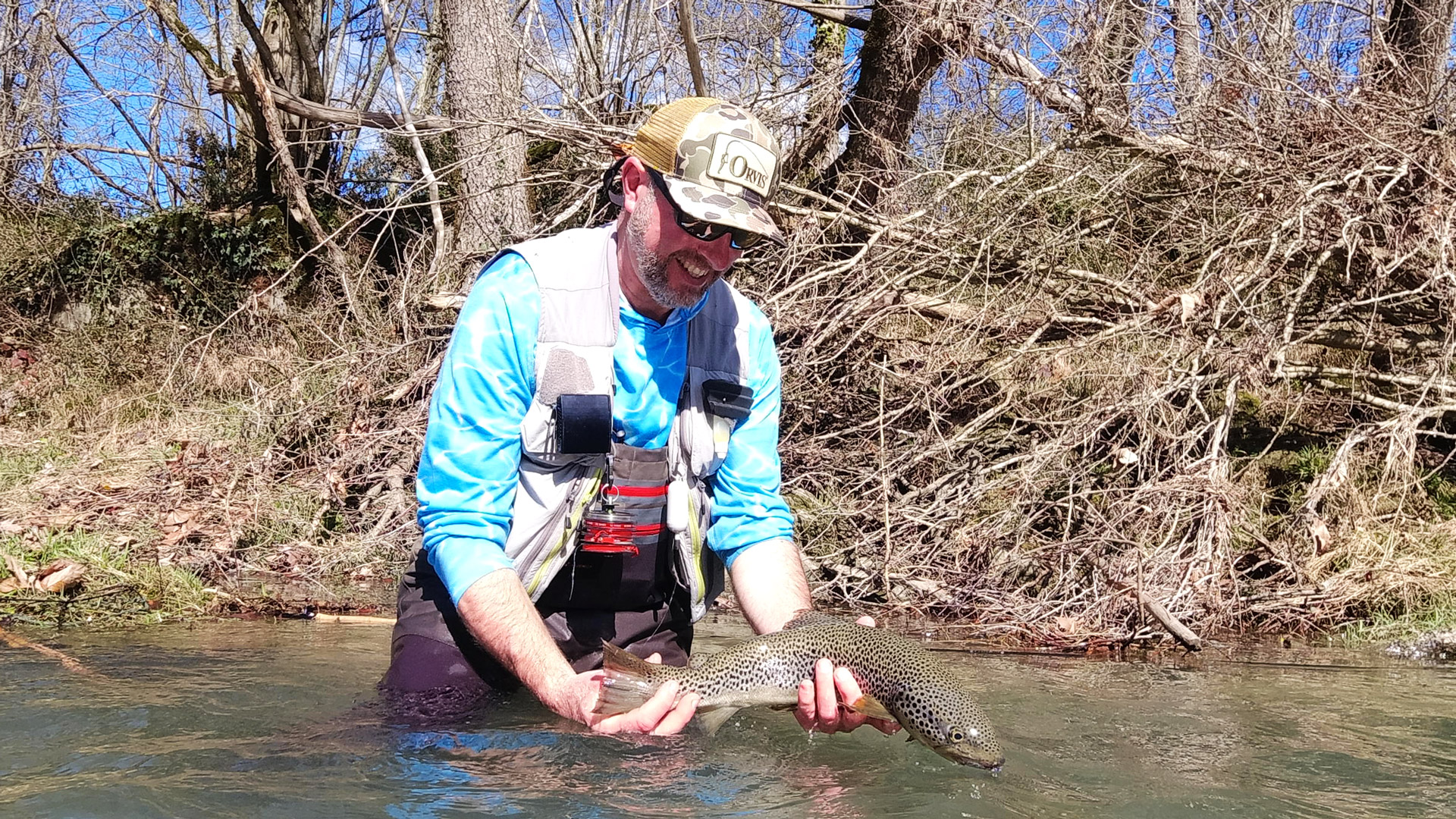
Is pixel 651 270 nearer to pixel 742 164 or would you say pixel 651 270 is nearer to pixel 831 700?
pixel 742 164

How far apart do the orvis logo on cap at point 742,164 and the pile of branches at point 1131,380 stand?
3328 mm

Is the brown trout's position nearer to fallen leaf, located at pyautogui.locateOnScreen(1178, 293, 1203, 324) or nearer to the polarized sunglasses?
the polarized sunglasses

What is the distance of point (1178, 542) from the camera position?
636cm

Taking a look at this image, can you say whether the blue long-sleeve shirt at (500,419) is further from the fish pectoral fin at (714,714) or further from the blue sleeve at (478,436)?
the fish pectoral fin at (714,714)

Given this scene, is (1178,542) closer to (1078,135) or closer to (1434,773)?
(1434,773)

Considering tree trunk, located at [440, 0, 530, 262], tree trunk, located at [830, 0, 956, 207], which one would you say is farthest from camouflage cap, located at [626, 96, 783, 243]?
tree trunk, located at [440, 0, 530, 262]

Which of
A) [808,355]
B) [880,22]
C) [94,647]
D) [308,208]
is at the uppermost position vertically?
[880,22]

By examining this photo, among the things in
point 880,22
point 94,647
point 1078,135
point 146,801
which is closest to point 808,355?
point 1078,135

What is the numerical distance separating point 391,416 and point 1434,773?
20.9 feet

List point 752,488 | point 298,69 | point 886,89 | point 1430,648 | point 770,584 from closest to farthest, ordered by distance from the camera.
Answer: point 770,584 → point 752,488 → point 1430,648 → point 886,89 → point 298,69

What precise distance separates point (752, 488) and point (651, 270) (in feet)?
2.86

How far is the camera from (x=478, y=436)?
3.55 m

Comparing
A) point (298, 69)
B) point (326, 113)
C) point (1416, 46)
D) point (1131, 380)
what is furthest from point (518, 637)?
point (298, 69)

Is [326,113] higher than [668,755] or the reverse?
higher
